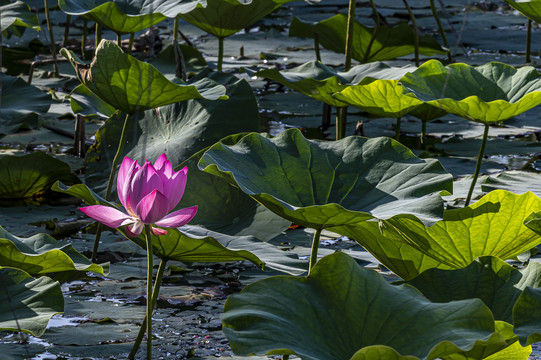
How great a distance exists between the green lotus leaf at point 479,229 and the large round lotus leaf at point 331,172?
0.05m

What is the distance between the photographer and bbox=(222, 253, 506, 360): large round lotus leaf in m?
0.95

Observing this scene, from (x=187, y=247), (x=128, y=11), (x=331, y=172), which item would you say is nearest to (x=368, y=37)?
(x=128, y=11)

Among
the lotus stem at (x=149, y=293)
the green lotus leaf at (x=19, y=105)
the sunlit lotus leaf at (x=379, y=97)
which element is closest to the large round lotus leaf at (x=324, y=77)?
the sunlit lotus leaf at (x=379, y=97)

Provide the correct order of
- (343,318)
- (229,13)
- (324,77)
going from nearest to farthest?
1. (343,318)
2. (324,77)
3. (229,13)

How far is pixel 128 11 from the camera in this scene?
8.36 ft

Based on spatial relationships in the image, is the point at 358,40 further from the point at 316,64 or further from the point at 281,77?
the point at 281,77

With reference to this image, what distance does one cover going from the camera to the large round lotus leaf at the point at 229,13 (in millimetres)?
2736

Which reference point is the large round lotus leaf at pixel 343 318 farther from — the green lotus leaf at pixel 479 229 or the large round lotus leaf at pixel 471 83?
the large round lotus leaf at pixel 471 83

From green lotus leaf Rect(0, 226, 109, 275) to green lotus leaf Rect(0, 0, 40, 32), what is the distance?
65.0 inches

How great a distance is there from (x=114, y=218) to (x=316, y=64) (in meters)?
1.46

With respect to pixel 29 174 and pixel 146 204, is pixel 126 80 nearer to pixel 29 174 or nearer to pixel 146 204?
pixel 29 174

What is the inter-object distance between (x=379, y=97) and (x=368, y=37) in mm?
1214

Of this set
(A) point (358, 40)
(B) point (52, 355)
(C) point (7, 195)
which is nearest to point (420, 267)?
(B) point (52, 355)

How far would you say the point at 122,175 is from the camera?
1.17 metres
